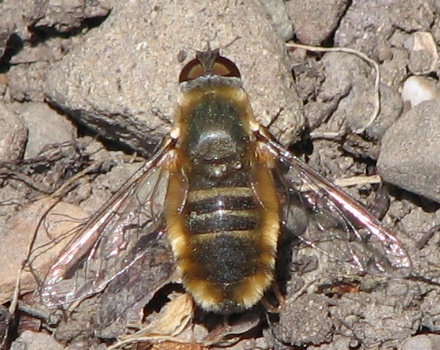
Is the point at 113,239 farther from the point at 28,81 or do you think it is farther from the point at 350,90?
the point at 350,90

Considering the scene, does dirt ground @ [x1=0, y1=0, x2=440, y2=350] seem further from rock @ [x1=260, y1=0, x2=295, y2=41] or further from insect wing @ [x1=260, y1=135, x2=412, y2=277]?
insect wing @ [x1=260, y1=135, x2=412, y2=277]

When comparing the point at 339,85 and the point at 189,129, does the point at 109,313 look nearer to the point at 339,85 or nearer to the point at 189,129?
the point at 189,129

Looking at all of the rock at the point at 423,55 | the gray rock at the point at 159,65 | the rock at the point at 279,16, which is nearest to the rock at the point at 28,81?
the gray rock at the point at 159,65

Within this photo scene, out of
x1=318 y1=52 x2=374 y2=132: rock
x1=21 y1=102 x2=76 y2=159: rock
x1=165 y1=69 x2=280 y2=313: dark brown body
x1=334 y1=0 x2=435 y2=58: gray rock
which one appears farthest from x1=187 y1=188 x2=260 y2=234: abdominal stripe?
x1=334 y1=0 x2=435 y2=58: gray rock

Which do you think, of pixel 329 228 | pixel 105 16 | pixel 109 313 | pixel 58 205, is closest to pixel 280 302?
pixel 329 228

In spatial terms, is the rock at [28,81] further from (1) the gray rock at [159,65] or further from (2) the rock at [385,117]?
(2) the rock at [385,117]
